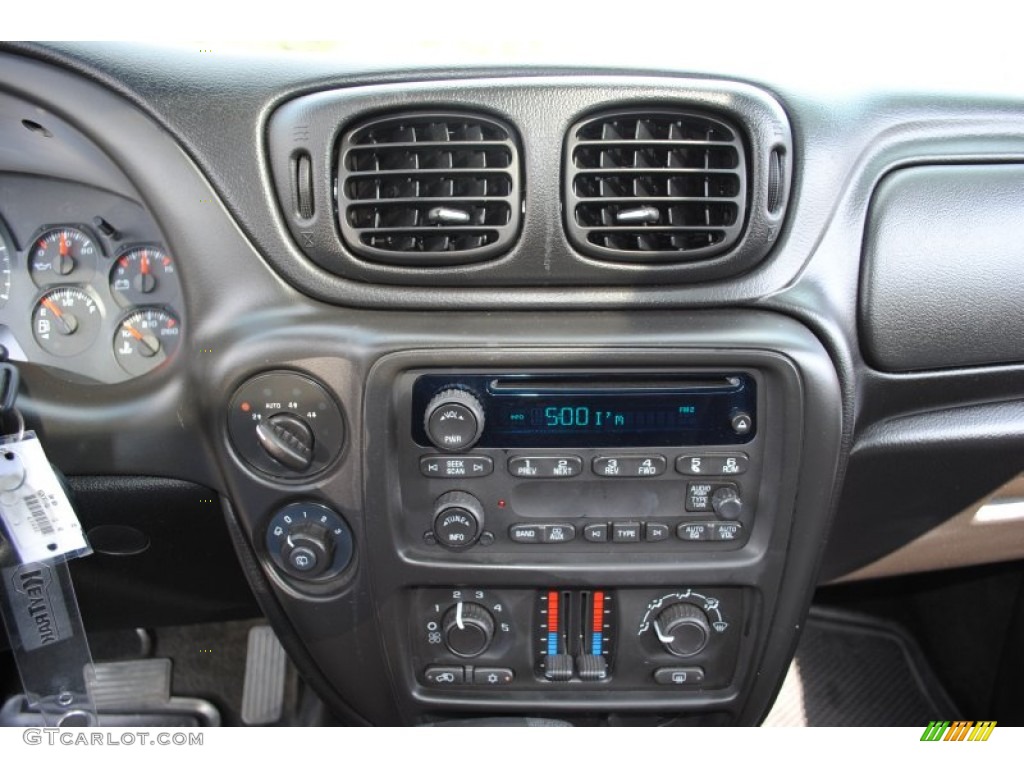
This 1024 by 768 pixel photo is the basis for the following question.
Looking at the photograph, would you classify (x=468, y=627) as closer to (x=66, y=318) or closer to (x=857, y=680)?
(x=66, y=318)

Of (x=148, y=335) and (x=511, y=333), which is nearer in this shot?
(x=511, y=333)

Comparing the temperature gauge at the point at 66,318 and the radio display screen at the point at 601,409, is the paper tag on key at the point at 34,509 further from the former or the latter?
the radio display screen at the point at 601,409

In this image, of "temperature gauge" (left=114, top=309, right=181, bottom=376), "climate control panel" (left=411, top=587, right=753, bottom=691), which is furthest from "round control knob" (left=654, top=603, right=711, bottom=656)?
"temperature gauge" (left=114, top=309, right=181, bottom=376)

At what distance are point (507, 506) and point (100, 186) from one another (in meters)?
0.89

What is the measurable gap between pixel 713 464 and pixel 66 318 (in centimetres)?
114

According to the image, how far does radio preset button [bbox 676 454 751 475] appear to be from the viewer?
4.65ft

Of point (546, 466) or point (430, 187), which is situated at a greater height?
point (430, 187)

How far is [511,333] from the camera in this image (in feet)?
4.41

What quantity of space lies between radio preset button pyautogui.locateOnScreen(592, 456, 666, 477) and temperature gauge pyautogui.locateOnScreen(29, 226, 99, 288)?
3.10 ft
